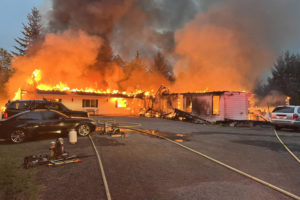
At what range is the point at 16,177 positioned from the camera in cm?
482

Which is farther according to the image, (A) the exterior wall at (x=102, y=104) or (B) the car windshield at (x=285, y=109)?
(A) the exterior wall at (x=102, y=104)

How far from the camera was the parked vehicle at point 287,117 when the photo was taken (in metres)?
13.0

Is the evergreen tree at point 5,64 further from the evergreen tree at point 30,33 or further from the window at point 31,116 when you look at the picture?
the window at point 31,116

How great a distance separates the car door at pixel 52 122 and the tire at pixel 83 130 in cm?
85

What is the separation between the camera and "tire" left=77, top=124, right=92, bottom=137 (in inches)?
417

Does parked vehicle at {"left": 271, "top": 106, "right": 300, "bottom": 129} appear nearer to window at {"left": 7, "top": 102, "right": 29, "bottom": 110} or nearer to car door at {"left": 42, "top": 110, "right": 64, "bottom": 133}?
car door at {"left": 42, "top": 110, "right": 64, "bottom": 133}

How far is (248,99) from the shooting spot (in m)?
21.8

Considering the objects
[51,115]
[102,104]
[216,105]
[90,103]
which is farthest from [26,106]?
[216,105]

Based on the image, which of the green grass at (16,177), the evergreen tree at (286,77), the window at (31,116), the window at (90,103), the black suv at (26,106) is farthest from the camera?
the evergreen tree at (286,77)

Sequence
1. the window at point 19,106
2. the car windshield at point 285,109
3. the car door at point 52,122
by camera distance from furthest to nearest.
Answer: the car windshield at point 285,109
the window at point 19,106
the car door at point 52,122

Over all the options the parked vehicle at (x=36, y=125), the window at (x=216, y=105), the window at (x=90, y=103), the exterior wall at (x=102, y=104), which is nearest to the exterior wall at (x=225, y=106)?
the window at (x=216, y=105)

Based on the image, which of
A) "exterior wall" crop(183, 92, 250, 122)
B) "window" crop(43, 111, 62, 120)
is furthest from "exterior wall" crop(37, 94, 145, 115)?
"window" crop(43, 111, 62, 120)

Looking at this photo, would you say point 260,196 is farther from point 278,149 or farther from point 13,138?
point 13,138

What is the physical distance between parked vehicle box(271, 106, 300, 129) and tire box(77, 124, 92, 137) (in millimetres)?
11757
